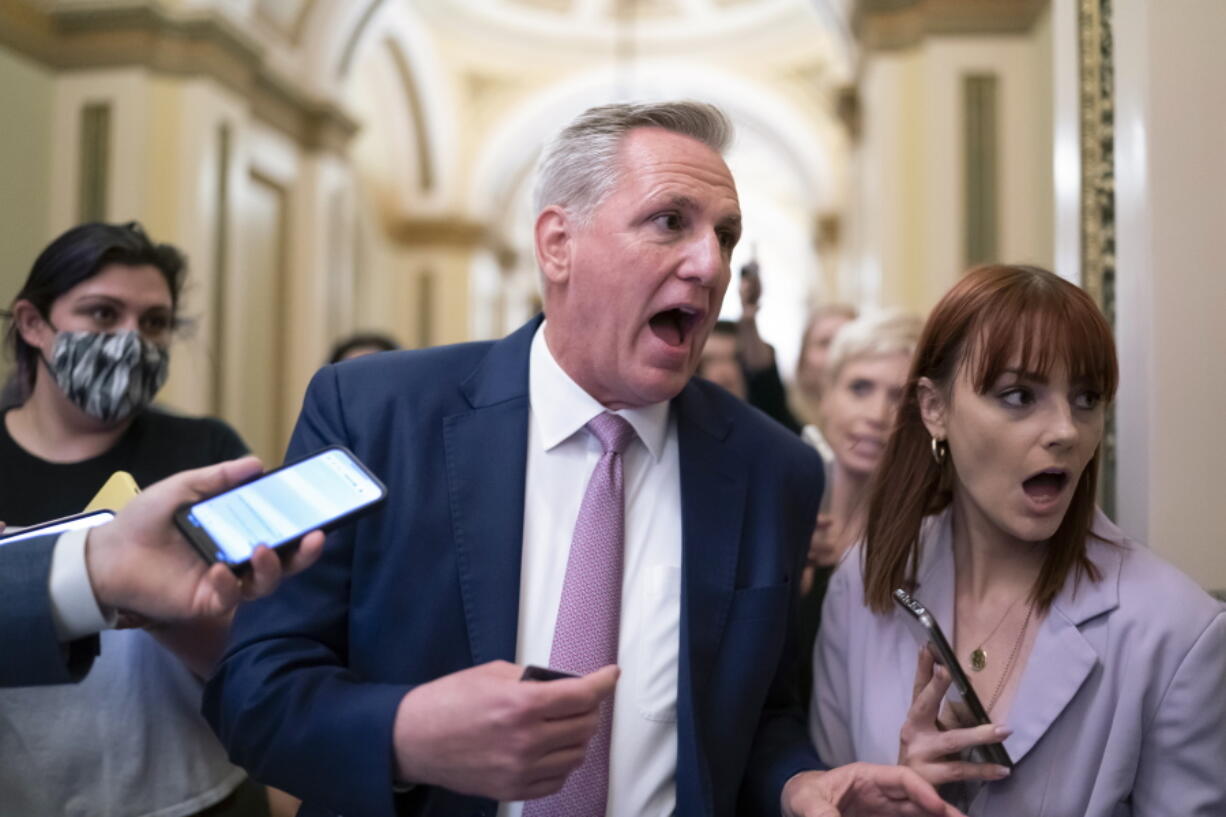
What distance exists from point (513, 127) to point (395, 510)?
14.3 meters

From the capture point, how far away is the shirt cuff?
150 centimetres

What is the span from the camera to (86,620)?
1515mm

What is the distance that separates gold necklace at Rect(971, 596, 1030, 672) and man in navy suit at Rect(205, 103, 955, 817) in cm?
32

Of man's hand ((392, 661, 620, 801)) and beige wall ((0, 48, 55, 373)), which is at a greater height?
beige wall ((0, 48, 55, 373))

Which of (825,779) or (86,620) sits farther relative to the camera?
(825,779)

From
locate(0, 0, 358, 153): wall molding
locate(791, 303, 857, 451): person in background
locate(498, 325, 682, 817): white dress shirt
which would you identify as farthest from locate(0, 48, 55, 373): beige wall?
locate(498, 325, 682, 817): white dress shirt

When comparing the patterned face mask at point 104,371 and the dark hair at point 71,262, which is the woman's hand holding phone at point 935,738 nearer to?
the patterned face mask at point 104,371

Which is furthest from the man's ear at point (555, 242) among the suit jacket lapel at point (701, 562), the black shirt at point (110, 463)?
the black shirt at point (110, 463)

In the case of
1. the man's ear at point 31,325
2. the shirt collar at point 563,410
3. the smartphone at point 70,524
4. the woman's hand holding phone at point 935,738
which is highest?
the man's ear at point 31,325

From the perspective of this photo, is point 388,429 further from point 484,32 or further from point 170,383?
point 484,32

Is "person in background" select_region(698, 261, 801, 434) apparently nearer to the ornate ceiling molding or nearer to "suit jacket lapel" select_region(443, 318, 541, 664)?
"suit jacket lapel" select_region(443, 318, 541, 664)

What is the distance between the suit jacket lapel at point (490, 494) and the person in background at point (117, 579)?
41 centimetres

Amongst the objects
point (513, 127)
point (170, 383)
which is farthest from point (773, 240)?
point (170, 383)

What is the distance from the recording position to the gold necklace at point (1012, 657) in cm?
195
